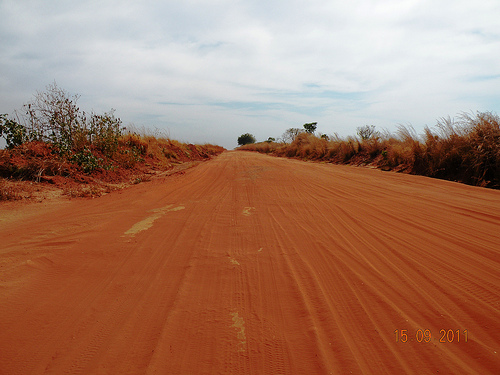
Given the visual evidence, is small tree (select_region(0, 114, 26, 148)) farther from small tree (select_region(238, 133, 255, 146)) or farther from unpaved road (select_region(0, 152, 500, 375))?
small tree (select_region(238, 133, 255, 146))

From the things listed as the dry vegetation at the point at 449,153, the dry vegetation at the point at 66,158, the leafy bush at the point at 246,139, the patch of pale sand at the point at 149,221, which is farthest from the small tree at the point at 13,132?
the leafy bush at the point at 246,139

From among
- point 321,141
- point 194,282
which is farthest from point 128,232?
point 321,141

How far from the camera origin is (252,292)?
2.86 meters

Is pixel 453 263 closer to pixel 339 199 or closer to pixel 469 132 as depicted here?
pixel 339 199

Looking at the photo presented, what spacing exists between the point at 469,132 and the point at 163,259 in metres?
12.0

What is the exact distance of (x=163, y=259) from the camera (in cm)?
359

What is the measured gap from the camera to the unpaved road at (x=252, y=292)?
206 cm
